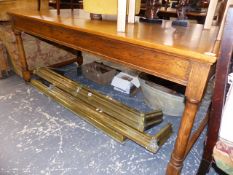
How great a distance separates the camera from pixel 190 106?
0.80 meters

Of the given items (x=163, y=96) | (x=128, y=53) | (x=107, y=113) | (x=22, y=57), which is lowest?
(x=107, y=113)

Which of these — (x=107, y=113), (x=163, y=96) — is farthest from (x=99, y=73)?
(x=163, y=96)

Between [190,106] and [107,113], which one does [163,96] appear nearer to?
[107,113]

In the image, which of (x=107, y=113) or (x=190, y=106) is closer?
(x=190, y=106)

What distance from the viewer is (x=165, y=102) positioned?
4.99ft

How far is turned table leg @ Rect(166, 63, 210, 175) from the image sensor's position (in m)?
0.71

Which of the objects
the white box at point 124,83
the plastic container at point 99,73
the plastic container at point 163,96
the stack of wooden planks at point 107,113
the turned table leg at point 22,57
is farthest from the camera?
the plastic container at point 99,73

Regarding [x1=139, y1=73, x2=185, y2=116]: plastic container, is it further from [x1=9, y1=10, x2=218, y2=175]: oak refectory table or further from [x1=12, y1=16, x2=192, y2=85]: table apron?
[x1=12, y1=16, x2=192, y2=85]: table apron

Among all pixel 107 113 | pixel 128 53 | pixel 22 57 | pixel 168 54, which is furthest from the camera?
pixel 22 57

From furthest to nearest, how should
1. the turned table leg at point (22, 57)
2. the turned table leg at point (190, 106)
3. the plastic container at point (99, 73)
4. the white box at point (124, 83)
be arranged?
the plastic container at point (99, 73), the white box at point (124, 83), the turned table leg at point (22, 57), the turned table leg at point (190, 106)

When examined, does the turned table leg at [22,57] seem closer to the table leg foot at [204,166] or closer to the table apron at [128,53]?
the table apron at [128,53]

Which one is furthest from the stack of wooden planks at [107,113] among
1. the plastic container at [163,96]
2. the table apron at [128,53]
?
the table apron at [128,53]

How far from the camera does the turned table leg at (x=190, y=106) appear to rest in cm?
71

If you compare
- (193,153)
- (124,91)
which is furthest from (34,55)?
(193,153)
